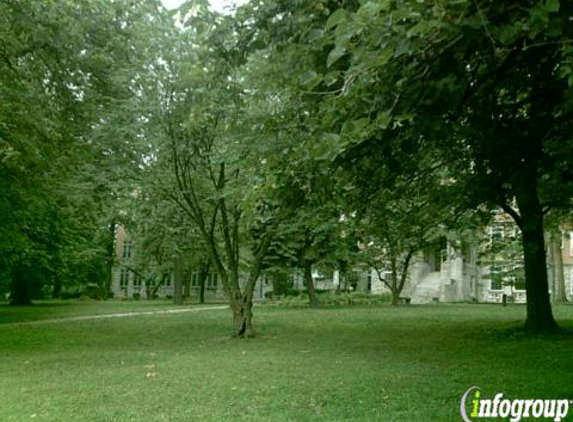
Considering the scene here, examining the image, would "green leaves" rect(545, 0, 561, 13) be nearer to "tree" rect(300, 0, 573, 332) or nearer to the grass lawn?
"tree" rect(300, 0, 573, 332)

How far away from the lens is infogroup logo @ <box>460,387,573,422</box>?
5789mm

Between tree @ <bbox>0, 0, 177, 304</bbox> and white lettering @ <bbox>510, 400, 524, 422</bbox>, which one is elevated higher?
tree @ <bbox>0, 0, 177, 304</bbox>

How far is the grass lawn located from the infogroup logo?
0.19 meters

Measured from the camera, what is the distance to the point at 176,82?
12.4 metres

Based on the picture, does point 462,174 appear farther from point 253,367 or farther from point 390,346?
point 253,367

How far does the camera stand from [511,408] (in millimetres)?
6133

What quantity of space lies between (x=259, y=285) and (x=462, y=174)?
44.3 m

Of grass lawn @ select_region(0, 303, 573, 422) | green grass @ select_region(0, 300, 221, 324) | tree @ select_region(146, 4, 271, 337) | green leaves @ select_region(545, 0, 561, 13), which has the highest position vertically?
tree @ select_region(146, 4, 271, 337)

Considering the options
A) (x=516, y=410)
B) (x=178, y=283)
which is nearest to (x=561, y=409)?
(x=516, y=410)

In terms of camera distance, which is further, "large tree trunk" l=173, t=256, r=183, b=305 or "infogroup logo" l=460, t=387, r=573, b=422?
"large tree trunk" l=173, t=256, r=183, b=305

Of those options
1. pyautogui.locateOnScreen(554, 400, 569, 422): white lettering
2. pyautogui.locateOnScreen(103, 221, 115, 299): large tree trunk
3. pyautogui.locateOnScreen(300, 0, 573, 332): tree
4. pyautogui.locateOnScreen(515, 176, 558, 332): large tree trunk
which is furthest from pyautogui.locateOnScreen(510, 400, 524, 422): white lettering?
pyautogui.locateOnScreen(103, 221, 115, 299): large tree trunk

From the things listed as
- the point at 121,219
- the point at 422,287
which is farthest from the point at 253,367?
the point at 422,287

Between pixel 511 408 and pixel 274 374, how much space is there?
3.47 meters

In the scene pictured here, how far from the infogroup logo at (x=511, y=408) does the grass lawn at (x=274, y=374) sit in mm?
191
